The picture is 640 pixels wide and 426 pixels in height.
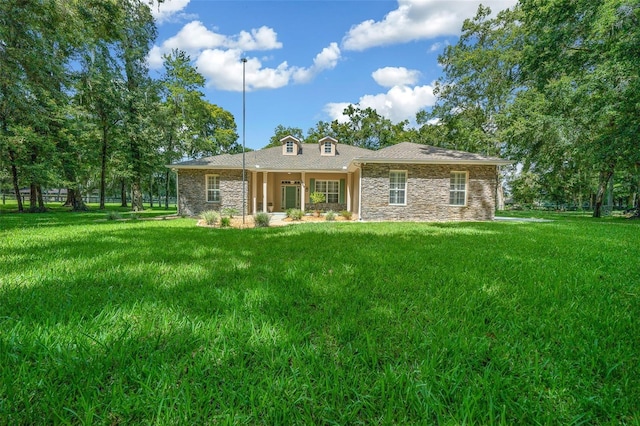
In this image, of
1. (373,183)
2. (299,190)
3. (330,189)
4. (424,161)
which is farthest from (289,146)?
(424,161)

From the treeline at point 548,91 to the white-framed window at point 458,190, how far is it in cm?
632

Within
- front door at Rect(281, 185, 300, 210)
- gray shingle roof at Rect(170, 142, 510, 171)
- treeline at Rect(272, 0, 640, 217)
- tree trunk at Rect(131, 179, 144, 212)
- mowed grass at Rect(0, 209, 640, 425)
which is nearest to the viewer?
mowed grass at Rect(0, 209, 640, 425)

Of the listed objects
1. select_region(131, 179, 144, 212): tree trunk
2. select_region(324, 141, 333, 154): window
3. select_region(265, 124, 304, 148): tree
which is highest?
select_region(265, 124, 304, 148): tree

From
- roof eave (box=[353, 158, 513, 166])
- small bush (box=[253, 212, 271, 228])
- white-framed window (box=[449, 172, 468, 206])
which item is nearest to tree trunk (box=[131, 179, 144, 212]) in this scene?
small bush (box=[253, 212, 271, 228])

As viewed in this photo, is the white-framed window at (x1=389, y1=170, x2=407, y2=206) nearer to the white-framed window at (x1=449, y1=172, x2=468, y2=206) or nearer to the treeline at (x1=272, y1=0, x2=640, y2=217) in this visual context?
the white-framed window at (x1=449, y1=172, x2=468, y2=206)

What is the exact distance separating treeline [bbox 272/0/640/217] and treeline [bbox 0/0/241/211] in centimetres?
1953

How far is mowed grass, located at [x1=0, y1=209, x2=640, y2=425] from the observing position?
1252 mm

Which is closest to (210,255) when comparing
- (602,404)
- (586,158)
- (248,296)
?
(248,296)

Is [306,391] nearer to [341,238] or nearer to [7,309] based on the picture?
[7,309]

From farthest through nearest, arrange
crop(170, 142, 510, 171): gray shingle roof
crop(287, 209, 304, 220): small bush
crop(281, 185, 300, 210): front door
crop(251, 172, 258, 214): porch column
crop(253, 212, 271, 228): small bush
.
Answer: crop(281, 185, 300, 210): front door, crop(251, 172, 258, 214): porch column, crop(287, 209, 304, 220): small bush, crop(170, 142, 510, 171): gray shingle roof, crop(253, 212, 271, 228): small bush

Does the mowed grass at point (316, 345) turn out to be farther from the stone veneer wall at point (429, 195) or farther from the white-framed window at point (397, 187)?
the white-framed window at point (397, 187)

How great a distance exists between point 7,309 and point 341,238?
Answer: 200 inches

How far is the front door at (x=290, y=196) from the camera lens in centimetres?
1867

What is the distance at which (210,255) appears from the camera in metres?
4.44
